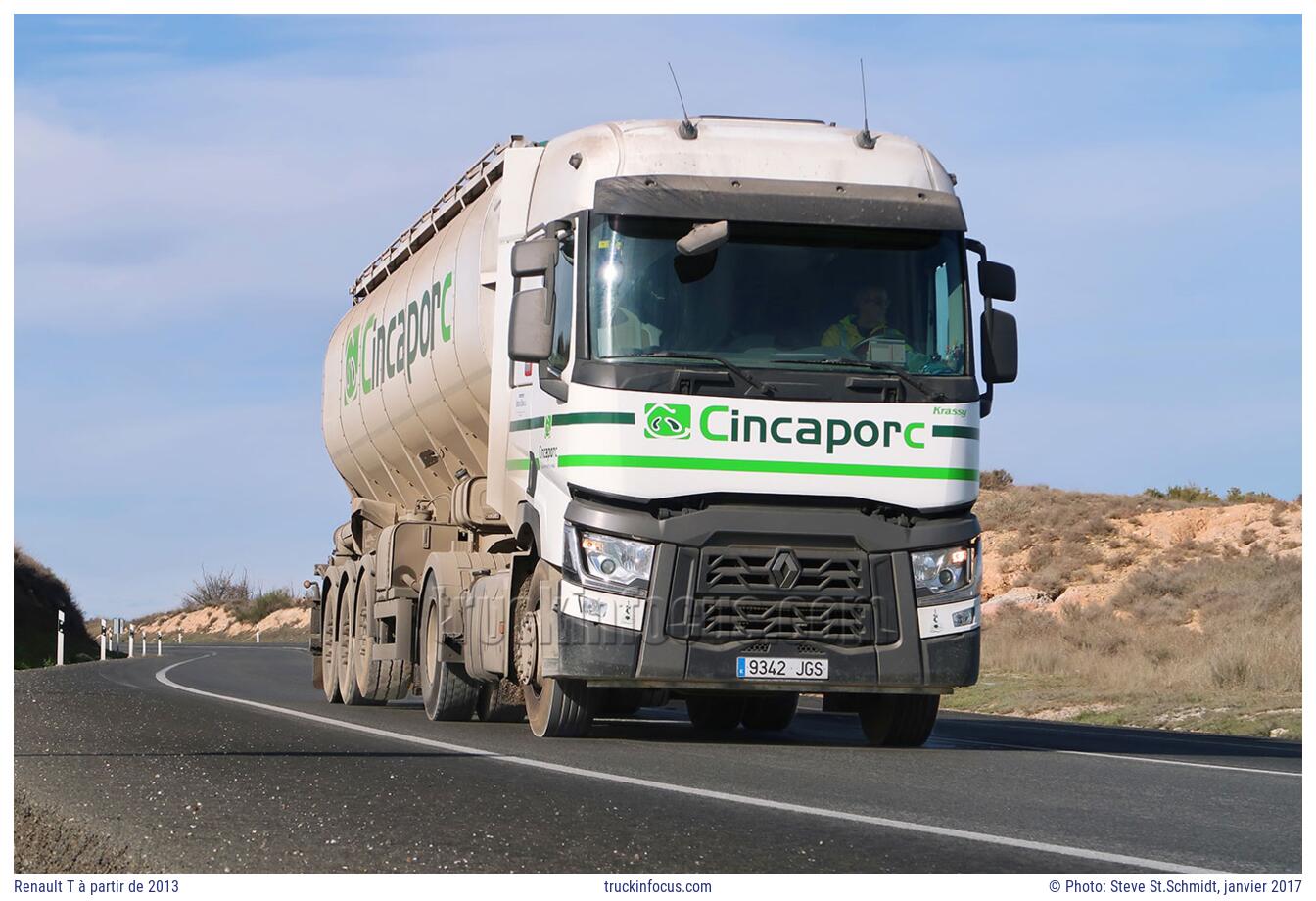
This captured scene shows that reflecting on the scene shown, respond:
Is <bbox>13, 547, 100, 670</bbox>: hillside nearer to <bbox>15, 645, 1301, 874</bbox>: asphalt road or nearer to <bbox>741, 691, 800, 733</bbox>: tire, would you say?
<bbox>741, 691, 800, 733</bbox>: tire

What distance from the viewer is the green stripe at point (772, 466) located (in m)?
12.0

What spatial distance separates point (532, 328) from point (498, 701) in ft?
15.2

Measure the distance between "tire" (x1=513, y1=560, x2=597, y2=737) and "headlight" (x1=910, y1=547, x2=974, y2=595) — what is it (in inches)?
98.9

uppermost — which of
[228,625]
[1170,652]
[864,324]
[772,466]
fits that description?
[864,324]

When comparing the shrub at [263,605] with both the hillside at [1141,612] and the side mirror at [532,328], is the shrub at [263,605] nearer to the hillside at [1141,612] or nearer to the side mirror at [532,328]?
the hillside at [1141,612]

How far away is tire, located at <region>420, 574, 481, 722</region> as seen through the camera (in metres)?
15.9

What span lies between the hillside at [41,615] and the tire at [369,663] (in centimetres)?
3052

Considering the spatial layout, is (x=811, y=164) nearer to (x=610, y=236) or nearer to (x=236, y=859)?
(x=610, y=236)

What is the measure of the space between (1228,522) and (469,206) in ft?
131

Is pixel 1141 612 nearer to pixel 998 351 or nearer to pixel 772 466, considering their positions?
pixel 998 351

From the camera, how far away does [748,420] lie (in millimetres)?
12039
